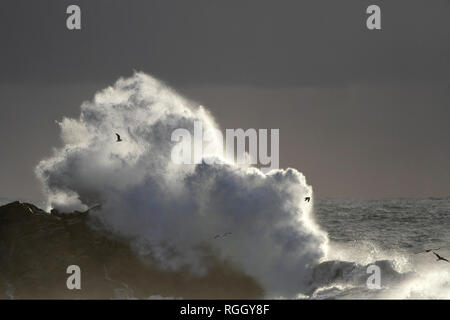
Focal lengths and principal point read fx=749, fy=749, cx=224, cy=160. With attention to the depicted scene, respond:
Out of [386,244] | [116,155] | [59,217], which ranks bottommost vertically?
[386,244]

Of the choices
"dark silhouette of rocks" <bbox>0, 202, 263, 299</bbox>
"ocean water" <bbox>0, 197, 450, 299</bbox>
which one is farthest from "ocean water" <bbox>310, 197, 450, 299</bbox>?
"dark silhouette of rocks" <bbox>0, 202, 263, 299</bbox>

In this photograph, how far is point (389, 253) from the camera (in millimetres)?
42844

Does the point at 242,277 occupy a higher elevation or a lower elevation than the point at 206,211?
lower

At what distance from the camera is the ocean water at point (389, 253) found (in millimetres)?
29906

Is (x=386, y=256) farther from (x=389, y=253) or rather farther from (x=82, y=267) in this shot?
(x=82, y=267)

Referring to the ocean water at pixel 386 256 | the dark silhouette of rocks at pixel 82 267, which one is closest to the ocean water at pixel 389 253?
the ocean water at pixel 386 256

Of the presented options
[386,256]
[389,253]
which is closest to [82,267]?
[386,256]

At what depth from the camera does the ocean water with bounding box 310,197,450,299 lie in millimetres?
29906

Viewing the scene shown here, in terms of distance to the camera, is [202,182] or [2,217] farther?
[202,182]
